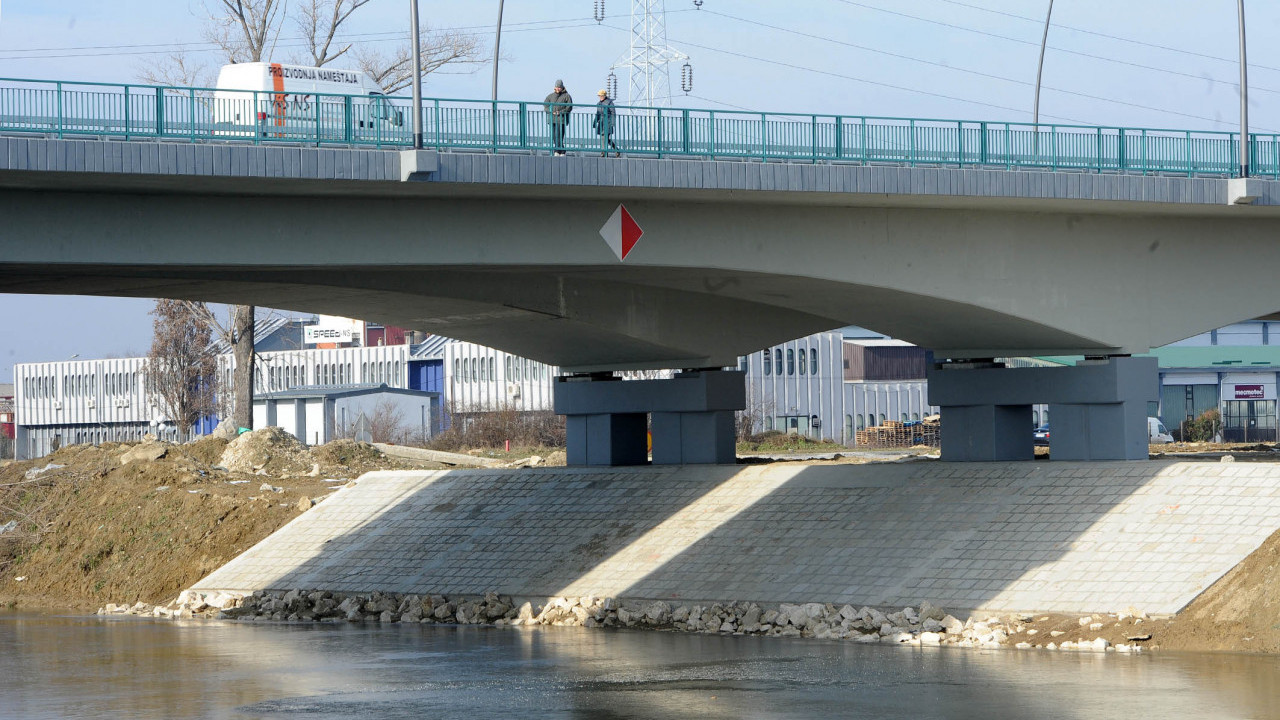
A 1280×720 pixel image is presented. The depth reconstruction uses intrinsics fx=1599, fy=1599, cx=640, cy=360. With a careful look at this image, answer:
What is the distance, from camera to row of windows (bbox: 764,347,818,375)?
7906 centimetres

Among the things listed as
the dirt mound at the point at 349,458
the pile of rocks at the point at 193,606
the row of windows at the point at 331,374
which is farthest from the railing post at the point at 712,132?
the row of windows at the point at 331,374

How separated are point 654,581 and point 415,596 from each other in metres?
4.77

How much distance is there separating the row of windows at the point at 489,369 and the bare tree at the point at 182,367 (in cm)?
1356

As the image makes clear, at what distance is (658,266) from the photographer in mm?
24812

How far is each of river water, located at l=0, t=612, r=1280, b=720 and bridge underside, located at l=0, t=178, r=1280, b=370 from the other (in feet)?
18.6

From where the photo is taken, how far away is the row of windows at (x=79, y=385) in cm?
10200

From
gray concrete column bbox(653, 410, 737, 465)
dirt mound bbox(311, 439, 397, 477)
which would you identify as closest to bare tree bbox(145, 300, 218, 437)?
dirt mound bbox(311, 439, 397, 477)

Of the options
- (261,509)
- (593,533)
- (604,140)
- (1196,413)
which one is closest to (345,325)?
(1196,413)

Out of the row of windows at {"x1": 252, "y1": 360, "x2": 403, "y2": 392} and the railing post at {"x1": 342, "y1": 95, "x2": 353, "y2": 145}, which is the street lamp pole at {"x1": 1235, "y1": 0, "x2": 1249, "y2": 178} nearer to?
the railing post at {"x1": 342, "y1": 95, "x2": 353, "y2": 145}

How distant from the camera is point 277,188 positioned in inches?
861

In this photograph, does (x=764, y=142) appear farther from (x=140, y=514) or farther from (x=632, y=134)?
(x=140, y=514)

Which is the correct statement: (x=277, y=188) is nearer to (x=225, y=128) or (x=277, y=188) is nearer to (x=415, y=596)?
(x=225, y=128)

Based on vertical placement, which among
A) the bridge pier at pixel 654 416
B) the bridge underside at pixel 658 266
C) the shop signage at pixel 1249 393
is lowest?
the bridge pier at pixel 654 416

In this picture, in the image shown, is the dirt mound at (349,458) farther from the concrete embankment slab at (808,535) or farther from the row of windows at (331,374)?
the row of windows at (331,374)
